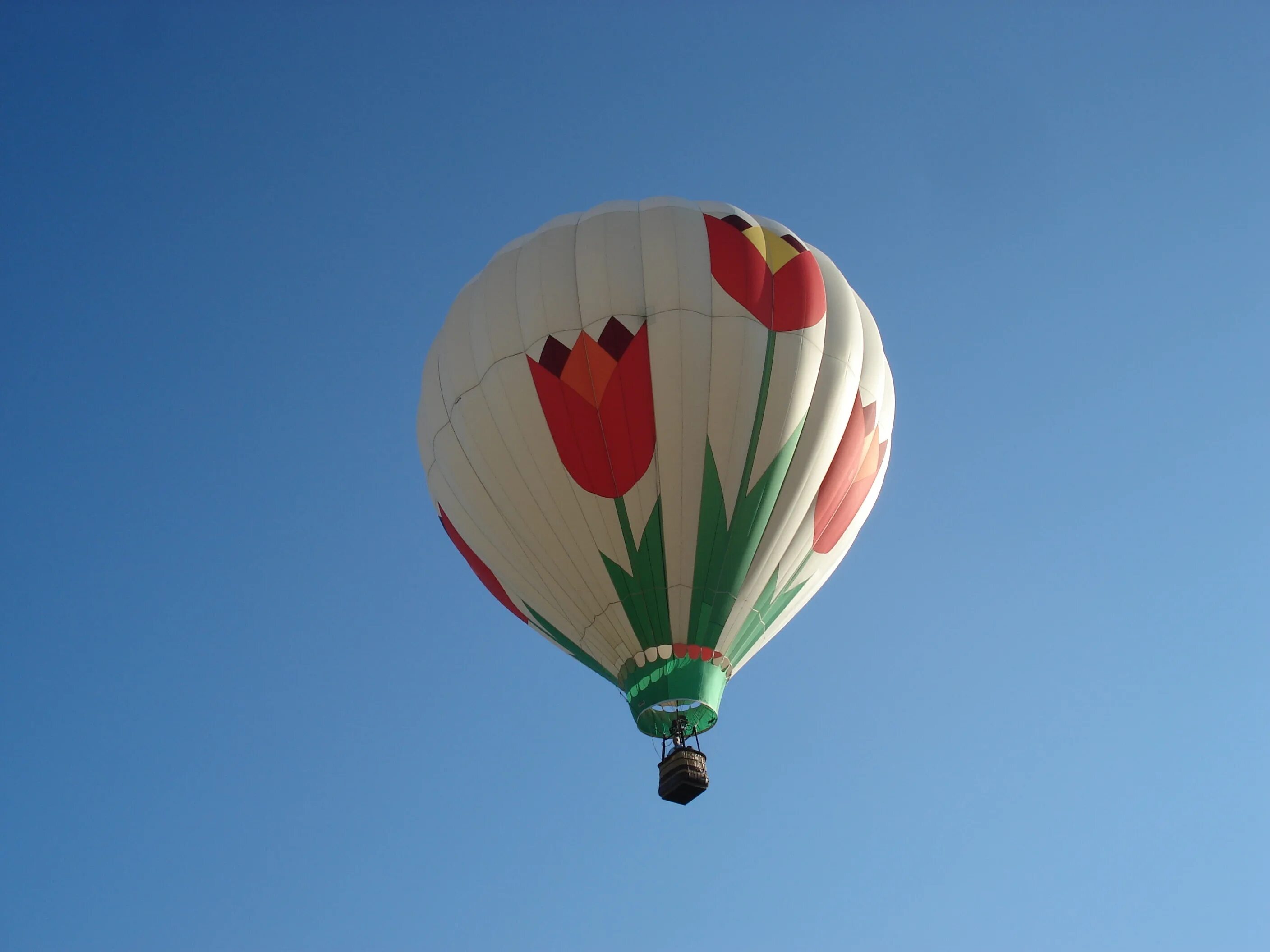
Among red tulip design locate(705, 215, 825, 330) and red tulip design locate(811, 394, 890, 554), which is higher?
red tulip design locate(705, 215, 825, 330)

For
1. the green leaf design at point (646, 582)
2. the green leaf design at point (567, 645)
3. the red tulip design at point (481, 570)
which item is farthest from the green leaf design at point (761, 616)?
the red tulip design at point (481, 570)

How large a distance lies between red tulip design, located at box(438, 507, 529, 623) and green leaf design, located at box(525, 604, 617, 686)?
11.9 inches

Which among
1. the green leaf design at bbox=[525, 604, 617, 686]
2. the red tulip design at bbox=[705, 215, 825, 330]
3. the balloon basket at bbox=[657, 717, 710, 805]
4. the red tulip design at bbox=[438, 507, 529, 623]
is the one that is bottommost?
the balloon basket at bbox=[657, 717, 710, 805]

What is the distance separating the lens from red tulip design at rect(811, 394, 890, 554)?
12852 millimetres

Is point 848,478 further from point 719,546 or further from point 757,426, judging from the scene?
point 719,546

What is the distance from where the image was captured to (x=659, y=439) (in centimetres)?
1220

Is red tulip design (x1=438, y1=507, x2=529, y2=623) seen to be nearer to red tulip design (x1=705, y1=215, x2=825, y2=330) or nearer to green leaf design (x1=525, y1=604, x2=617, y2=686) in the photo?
green leaf design (x1=525, y1=604, x2=617, y2=686)

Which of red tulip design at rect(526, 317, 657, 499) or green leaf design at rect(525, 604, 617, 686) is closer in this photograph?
red tulip design at rect(526, 317, 657, 499)

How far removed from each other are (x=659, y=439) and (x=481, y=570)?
272cm

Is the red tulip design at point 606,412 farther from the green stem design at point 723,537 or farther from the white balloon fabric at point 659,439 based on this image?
the green stem design at point 723,537

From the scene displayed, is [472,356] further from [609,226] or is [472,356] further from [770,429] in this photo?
[770,429]

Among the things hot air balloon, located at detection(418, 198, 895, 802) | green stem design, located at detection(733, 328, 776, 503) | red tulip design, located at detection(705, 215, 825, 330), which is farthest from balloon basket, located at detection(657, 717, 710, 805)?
red tulip design, located at detection(705, 215, 825, 330)

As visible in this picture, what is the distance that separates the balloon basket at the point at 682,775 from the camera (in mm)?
11633

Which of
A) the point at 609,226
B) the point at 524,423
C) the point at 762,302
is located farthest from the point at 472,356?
the point at 762,302
